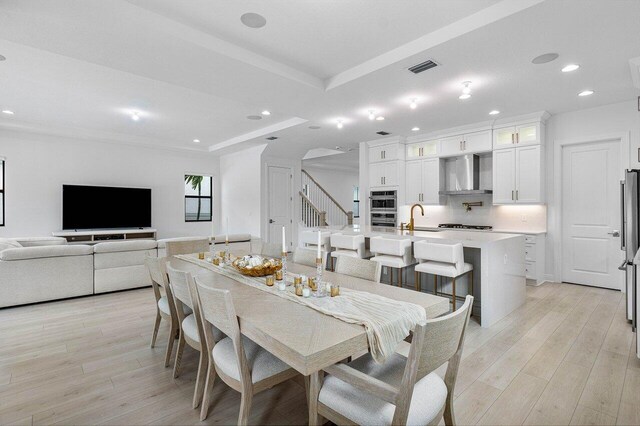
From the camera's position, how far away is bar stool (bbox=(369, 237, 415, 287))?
3.62 metres

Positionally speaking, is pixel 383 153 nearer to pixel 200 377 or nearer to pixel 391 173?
pixel 391 173

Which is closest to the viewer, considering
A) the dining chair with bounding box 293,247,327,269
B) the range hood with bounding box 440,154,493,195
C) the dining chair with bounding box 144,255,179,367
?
the dining chair with bounding box 144,255,179,367

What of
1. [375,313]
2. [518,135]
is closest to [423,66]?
[375,313]

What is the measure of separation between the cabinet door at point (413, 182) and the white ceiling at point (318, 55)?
52.2 inches

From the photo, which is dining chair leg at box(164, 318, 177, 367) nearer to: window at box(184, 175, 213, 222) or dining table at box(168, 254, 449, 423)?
dining table at box(168, 254, 449, 423)

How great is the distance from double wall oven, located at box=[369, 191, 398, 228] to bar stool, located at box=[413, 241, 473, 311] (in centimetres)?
307

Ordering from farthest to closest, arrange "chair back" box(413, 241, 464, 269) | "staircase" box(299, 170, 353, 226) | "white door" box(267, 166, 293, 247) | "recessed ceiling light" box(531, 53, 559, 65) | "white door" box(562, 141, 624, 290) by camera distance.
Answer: "staircase" box(299, 170, 353, 226), "white door" box(267, 166, 293, 247), "white door" box(562, 141, 624, 290), "chair back" box(413, 241, 464, 269), "recessed ceiling light" box(531, 53, 559, 65)

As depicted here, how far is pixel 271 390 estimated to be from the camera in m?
2.12

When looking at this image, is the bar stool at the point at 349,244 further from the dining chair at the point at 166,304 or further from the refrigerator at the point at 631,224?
the refrigerator at the point at 631,224

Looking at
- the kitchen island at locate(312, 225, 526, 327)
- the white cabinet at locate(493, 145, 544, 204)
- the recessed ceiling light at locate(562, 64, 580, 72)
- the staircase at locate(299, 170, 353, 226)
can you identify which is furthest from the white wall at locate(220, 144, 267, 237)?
the recessed ceiling light at locate(562, 64, 580, 72)

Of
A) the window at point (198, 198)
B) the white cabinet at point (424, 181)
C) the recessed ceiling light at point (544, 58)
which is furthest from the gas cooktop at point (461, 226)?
the window at point (198, 198)

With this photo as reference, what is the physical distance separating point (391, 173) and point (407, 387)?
580 centimetres

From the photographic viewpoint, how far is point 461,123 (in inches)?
219

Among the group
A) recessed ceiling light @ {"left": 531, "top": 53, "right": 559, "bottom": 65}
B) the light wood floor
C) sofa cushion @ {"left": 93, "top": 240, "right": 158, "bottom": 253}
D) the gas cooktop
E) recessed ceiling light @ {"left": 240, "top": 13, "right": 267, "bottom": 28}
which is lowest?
the light wood floor
